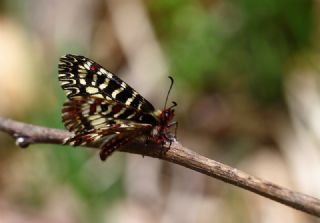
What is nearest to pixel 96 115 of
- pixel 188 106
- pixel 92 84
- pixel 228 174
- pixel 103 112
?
pixel 103 112

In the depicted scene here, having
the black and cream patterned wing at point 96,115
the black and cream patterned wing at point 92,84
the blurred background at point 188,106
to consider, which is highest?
the black and cream patterned wing at point 92,84

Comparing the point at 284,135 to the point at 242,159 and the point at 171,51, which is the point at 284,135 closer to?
the point at 242,159

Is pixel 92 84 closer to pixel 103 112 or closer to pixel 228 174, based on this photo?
pixel 103 112

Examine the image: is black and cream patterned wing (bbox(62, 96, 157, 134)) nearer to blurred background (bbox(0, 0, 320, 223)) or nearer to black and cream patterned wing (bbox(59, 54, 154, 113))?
black and cream patterned wing (bbox(59, 54, 154, 113))

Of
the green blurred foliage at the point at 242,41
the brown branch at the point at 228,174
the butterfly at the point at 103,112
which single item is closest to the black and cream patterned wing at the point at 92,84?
the butterfly at the point at 103,112

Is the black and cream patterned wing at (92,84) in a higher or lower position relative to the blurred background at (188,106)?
higher

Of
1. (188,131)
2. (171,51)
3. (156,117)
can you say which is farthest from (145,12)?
(156,117)

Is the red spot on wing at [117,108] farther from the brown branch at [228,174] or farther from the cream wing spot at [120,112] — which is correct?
the brown branch at [228,174]
